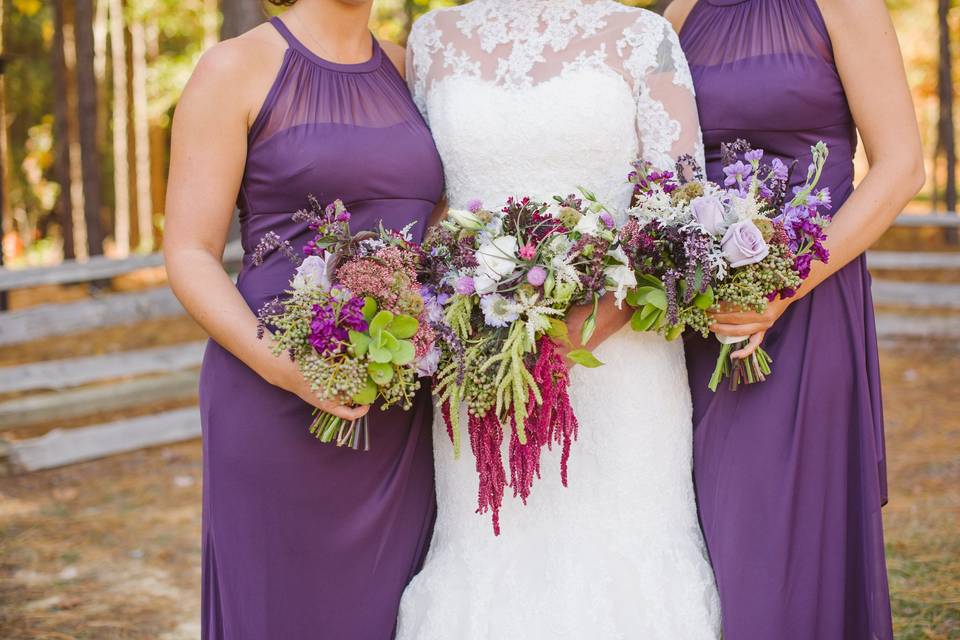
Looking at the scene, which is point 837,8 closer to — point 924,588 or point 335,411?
point 335,411

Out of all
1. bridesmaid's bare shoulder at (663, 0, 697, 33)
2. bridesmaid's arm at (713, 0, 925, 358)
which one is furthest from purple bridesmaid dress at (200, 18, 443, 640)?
bridesmaid's arm at (713, 0, 925, 358)

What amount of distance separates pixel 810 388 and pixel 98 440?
6326 mm

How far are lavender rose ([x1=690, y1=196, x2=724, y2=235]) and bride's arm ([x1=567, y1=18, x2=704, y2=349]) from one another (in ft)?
1.17

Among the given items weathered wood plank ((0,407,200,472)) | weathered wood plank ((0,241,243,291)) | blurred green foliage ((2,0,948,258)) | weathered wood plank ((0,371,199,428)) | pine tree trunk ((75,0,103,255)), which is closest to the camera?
weathered wood plank ((0,407,200,472))

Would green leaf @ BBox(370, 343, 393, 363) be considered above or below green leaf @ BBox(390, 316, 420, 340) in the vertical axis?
below

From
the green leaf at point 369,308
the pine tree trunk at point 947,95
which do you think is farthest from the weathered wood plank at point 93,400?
the pine tree trunk at point 947,95

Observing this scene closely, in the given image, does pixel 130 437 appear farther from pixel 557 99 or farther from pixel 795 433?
pixel 795 433

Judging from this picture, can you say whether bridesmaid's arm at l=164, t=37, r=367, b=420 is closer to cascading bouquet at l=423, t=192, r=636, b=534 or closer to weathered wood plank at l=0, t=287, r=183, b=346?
cascading bouquet at l=423, t=192, r=636, b=534

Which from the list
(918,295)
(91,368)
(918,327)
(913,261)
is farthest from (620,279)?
(913,261)

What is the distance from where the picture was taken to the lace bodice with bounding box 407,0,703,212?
3.04 meters

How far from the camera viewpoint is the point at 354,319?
2453mm

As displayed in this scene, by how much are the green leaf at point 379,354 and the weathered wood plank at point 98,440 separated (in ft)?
19.5

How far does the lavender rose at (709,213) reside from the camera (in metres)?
2.61

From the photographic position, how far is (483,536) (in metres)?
3.13
